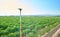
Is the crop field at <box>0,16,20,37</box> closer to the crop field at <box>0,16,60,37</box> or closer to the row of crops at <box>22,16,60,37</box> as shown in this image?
the crop field at <box>0,16,60,37</box>

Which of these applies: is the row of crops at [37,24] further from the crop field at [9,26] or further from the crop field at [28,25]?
the crop field at [9,26]

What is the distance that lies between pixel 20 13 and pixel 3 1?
12.3 inches

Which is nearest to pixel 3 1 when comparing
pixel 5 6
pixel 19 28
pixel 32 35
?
pixel 5 6

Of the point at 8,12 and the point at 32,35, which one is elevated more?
the point at 8,12

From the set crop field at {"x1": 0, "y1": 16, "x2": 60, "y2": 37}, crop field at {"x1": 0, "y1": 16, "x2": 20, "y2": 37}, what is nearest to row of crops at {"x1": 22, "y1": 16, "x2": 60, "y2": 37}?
crop field at {"x1": 0, "y1": 16, "x2": 60, "y2": 37}

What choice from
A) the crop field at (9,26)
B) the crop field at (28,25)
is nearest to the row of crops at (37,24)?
the crop field at (28,25)

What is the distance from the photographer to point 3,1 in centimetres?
221

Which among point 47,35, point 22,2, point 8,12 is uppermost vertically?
point 22,2

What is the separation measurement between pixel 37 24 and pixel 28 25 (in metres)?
0.15

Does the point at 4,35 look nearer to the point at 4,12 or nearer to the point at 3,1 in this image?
the point at 4,12

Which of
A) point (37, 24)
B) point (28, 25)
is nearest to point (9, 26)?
point (28, 25)

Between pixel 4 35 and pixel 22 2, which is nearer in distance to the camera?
pixel 4 35

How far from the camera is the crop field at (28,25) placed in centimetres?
215

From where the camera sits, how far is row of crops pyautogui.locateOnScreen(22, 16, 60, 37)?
7.29 feet
